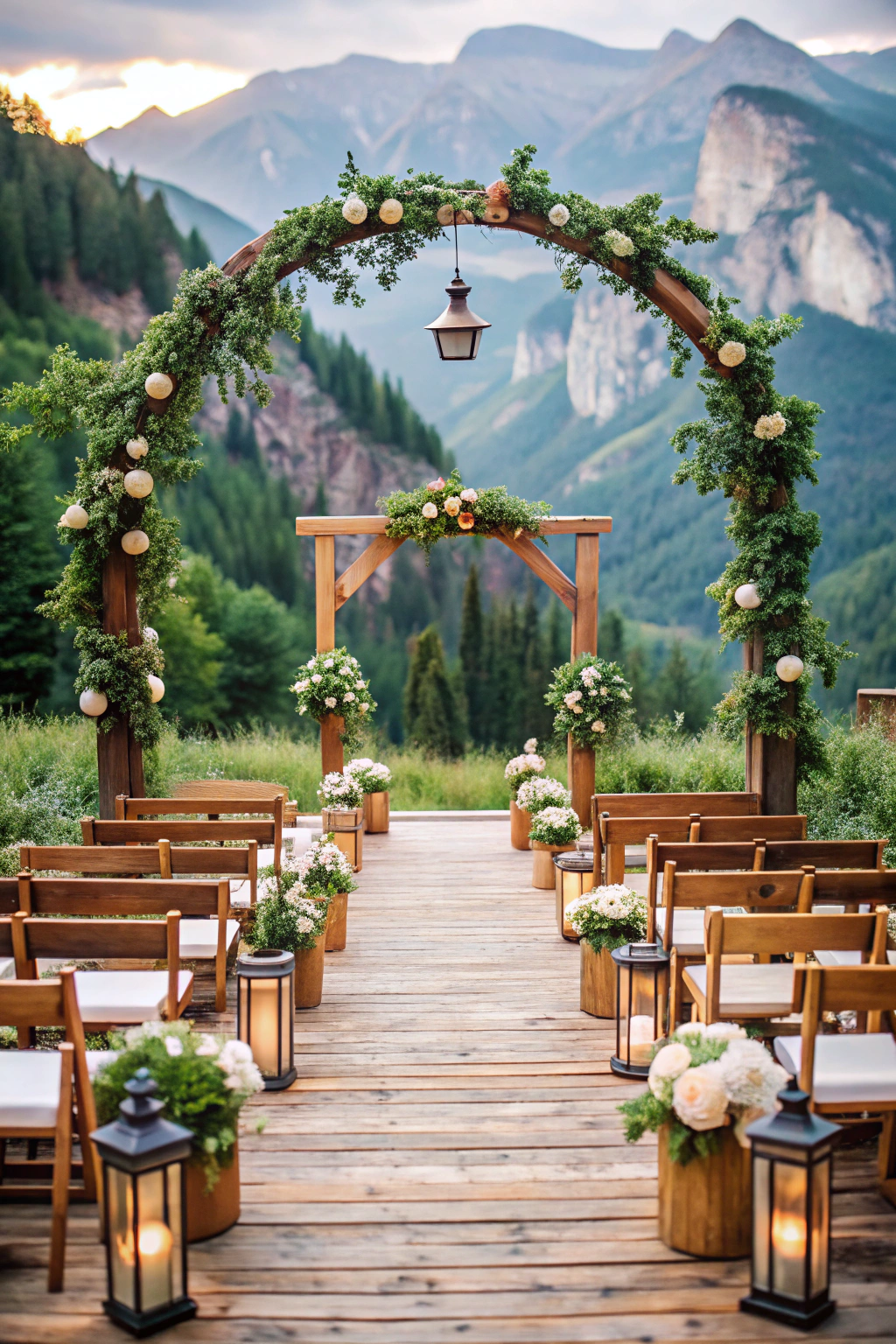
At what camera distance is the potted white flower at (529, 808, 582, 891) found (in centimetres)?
715

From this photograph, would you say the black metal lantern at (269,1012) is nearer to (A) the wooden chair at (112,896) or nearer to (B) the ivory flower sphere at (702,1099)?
(A) the wooden chair at (112,896)

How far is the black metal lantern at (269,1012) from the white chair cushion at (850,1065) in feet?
6.02

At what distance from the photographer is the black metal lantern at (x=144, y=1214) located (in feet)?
8.88

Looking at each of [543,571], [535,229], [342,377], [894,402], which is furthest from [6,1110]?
[894,402]

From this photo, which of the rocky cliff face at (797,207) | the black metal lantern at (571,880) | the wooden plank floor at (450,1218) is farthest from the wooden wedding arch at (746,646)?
the rocky cliff face at (797,207)

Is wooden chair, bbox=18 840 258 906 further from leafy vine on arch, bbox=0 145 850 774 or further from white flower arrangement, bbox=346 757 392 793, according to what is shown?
white flower arrangement, bbox=346 757 392 793

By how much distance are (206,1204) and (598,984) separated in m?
2.28

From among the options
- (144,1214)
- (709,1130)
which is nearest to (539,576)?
(709,1130)

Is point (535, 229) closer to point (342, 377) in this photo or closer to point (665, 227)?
point (665, 227)

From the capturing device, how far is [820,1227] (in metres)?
2.80

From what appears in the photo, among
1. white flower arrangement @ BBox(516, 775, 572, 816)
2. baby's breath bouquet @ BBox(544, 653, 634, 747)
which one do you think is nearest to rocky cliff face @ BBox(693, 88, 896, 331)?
baby's breath bouquet @ BBox(544, 653, 634, 747)

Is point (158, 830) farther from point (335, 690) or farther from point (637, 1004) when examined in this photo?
point (335, 690)

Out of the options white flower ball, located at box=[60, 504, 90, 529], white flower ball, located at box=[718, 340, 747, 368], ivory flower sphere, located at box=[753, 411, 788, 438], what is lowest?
white flower ball, located at box=[60, 504, 90, 529]

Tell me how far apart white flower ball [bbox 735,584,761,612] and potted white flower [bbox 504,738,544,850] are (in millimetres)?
2216
